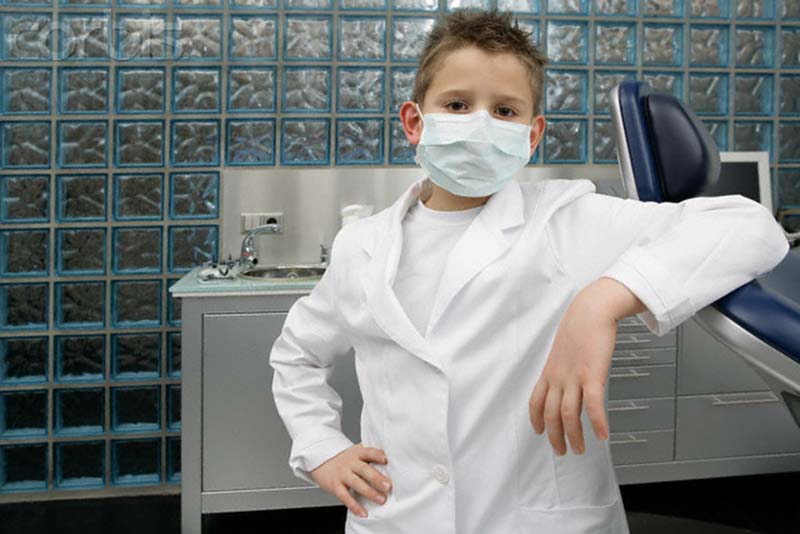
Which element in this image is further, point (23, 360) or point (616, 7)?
point (616, 7)

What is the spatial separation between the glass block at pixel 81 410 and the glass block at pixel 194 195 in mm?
724

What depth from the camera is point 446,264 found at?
91 centimetres

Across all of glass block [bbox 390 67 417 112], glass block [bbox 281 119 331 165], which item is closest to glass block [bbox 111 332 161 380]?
glass block [bbox 281 119 331 165]

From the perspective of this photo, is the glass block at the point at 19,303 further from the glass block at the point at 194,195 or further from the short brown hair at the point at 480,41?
the short brown hair at the point at 480,41

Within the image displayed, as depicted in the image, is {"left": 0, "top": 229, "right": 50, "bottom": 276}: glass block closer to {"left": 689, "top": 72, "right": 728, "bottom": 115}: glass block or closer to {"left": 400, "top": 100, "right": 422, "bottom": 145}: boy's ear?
{"left": 400, "top": 100, "right": 422, "bottom": 145}: boy's ear

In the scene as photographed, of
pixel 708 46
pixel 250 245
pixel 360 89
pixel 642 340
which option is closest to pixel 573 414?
pixel 642 340

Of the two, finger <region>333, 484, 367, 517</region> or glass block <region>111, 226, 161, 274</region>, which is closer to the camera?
finger <region>333, 484, 367, 517</region>

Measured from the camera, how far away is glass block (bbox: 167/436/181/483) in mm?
2410

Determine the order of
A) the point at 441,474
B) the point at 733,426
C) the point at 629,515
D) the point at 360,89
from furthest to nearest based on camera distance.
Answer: the point at 360,89
the point at 733,426
the point at 629,515
the point at 441,474

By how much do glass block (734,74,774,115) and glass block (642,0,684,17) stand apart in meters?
0.38

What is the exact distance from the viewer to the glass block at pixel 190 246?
95.5 inches

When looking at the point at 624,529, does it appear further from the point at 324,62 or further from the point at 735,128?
the point at 735,128

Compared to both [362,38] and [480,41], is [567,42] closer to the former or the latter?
[362,38]

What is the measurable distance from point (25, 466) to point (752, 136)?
3.14m
